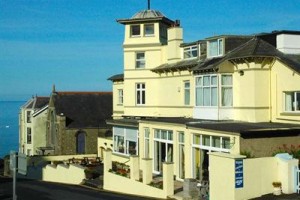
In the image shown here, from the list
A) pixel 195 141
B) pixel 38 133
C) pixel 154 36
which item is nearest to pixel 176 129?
pixel 195 141

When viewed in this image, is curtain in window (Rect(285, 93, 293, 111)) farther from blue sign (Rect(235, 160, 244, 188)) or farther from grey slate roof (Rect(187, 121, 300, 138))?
blue sign (Rect(235, 160, 244, 188))

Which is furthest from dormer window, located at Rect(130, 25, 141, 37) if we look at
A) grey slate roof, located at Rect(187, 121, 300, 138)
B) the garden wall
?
the garden wall

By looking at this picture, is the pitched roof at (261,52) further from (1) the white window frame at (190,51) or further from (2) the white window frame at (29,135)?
(2) the white window frame at (29,135)

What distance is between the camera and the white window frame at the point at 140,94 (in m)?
35.9

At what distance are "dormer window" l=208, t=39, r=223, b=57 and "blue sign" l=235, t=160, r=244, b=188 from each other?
12.0 m

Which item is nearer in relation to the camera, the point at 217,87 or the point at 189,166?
the point at 189,166

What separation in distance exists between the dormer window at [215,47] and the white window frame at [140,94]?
851 cm

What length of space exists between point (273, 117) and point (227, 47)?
5359mm

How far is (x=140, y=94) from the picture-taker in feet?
118

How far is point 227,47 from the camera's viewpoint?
27.4m

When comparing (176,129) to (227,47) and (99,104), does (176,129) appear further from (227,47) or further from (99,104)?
(99,104)

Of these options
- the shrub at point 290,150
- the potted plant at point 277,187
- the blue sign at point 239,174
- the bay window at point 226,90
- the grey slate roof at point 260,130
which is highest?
the bay window at point 226,90

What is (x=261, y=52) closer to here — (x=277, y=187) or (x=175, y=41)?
(x=277, y=187)

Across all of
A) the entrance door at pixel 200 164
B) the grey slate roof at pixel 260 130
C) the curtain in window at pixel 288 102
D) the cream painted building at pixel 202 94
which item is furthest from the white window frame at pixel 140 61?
the grey slate roof at pixel 260 130
